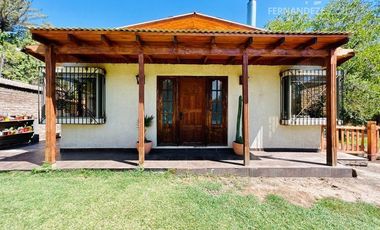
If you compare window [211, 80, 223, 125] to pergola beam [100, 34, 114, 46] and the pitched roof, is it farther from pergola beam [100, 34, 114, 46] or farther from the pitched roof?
pergola beam [100, 34, 114, 46]

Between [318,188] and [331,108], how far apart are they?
1.73 meters

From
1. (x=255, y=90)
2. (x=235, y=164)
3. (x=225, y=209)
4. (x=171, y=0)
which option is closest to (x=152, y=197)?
(x=225, y=209)

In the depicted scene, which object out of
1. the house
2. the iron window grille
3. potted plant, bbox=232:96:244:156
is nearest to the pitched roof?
the house

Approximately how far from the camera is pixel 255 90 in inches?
229

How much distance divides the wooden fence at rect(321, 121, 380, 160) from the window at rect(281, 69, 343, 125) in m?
0.59

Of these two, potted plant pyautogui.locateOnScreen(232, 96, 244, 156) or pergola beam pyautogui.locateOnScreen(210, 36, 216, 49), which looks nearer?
pergola beam pyautogui.locateOnScreen(210, 36, 216, 49)

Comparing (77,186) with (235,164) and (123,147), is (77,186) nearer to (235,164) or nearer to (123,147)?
(123,147)

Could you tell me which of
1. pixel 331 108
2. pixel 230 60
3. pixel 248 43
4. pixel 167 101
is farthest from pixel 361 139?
pixel 167 101

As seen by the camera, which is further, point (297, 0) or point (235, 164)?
point (297, 0)

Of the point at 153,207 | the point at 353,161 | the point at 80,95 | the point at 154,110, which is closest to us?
the point at 153,207

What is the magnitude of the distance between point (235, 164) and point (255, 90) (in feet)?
8.29

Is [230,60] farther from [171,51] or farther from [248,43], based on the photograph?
[171,51]

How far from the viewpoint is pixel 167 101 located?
5883 millimetres

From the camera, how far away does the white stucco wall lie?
567 cm
